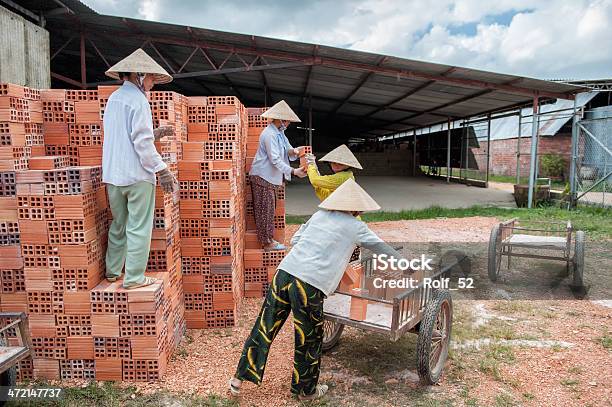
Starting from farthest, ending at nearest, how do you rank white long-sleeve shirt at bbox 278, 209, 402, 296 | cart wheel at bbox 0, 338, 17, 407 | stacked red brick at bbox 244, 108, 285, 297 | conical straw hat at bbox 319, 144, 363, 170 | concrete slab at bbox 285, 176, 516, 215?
concrete slab at bbox 285, 176, 516, 215
stacked red brick at bbox 244, 108, 285, 297
conical straw hat at bbox 319, 144, 363, 170
white long-sleeve shirt at bbox 278, 209, 402, 296
cart wheel at bbox 0, 338, 17, 407

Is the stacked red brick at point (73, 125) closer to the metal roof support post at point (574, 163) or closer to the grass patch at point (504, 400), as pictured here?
the grass patch at point (504, 400)

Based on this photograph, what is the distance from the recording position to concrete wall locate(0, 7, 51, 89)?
743 centimetres

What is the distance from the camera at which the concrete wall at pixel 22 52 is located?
7430 millimetres

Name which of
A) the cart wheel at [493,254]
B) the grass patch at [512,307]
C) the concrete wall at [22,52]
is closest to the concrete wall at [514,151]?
A: the cart wheel at [493,254]

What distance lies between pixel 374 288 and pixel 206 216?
186 cm

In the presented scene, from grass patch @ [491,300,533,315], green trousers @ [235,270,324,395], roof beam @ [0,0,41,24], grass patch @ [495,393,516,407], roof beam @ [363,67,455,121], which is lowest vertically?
grass patch @ [495,393,516,407]

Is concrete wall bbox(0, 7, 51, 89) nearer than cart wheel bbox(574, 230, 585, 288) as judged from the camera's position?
No

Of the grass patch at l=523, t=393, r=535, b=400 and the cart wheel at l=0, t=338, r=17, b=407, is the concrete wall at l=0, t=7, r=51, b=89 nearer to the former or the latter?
the cart wheel at l=0, t=338, r=17, b=407

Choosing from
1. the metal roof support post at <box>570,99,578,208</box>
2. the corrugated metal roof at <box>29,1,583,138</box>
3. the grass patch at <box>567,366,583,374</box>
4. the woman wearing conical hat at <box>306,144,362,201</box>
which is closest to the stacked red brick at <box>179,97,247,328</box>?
the woman wearing conical hat at <box>306,144,362,201</box>

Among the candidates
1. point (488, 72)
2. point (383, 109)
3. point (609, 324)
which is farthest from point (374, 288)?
point (383, 109)

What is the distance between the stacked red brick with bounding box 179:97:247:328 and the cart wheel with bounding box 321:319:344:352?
3.72ft

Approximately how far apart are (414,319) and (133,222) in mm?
2456

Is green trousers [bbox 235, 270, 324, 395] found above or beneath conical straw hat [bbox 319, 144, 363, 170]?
beneath

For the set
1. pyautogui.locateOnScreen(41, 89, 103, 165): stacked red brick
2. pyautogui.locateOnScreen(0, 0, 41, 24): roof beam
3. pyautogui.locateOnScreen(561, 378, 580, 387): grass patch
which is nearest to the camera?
pyautogui.locateOnScreen(561, 378, 580, 387): grass patch
